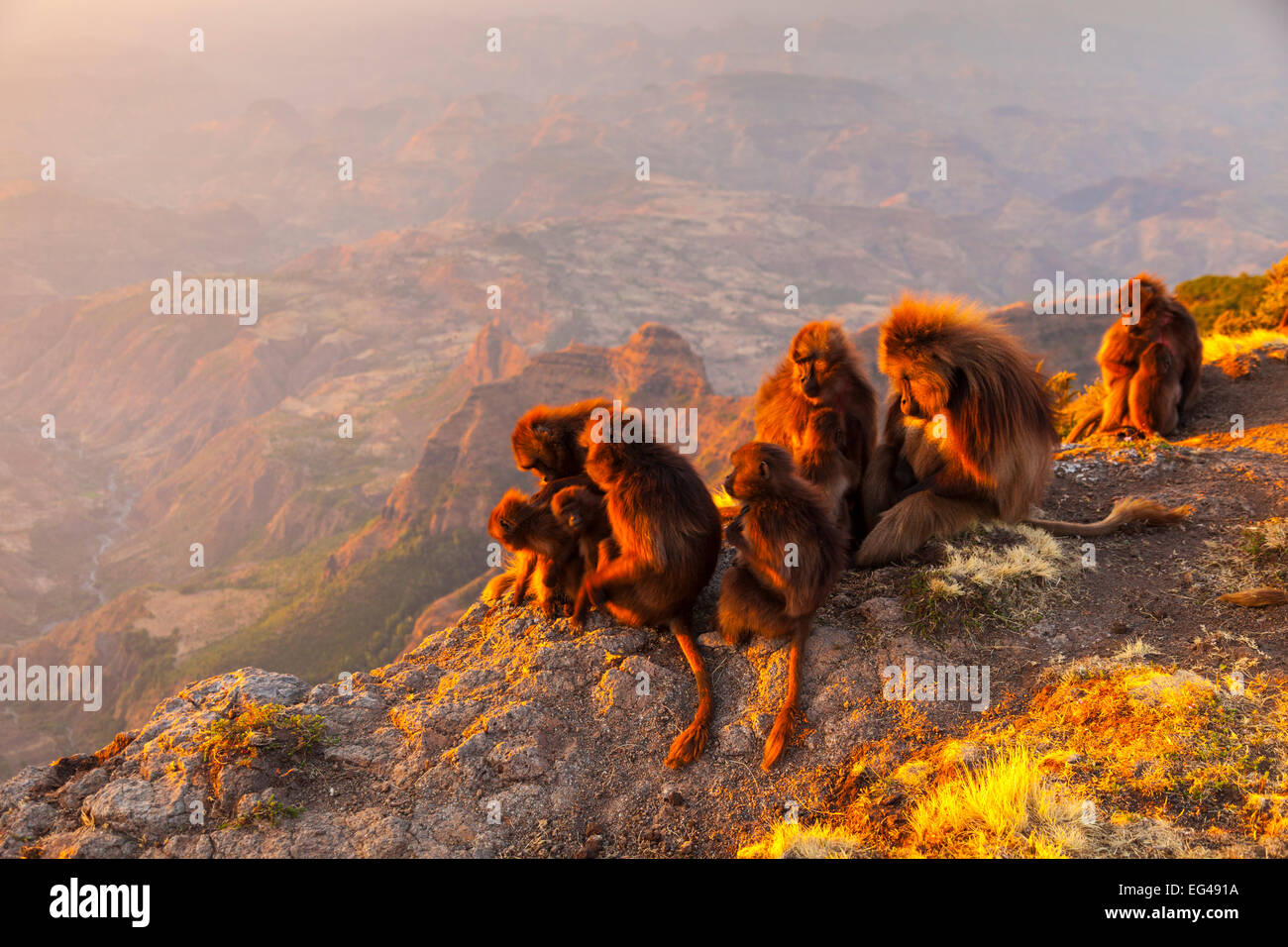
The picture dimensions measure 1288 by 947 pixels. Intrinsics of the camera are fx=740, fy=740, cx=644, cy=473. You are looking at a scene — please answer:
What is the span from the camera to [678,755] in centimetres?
608

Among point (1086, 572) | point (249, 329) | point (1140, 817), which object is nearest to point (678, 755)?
point (1140, 817)

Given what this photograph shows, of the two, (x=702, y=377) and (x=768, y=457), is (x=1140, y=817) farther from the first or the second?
(x=702, y=377)

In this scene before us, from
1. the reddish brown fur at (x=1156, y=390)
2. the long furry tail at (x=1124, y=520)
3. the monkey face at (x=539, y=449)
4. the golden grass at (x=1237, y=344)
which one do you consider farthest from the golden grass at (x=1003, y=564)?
the golden grass at (x=1237, y=344)

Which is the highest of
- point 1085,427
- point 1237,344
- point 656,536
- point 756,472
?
point 1237,344

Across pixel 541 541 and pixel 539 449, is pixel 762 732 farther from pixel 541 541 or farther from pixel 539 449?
pixel 539 449

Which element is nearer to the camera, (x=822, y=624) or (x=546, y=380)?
(x=822, y=624)

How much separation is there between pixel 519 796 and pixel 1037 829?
146 inches

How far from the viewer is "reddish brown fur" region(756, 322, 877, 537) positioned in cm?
766

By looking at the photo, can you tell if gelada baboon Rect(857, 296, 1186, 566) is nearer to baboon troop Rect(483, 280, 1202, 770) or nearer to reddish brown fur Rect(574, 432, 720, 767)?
baboon troop Rect(483, 280, 1202, 770)

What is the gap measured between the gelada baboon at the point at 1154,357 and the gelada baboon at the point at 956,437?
3.87 m

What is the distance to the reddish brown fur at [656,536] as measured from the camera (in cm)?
678

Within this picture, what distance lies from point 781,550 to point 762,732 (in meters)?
1.54

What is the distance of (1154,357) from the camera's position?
36.4 feet

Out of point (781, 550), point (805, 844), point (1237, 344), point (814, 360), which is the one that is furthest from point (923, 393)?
point (1237, 344)
